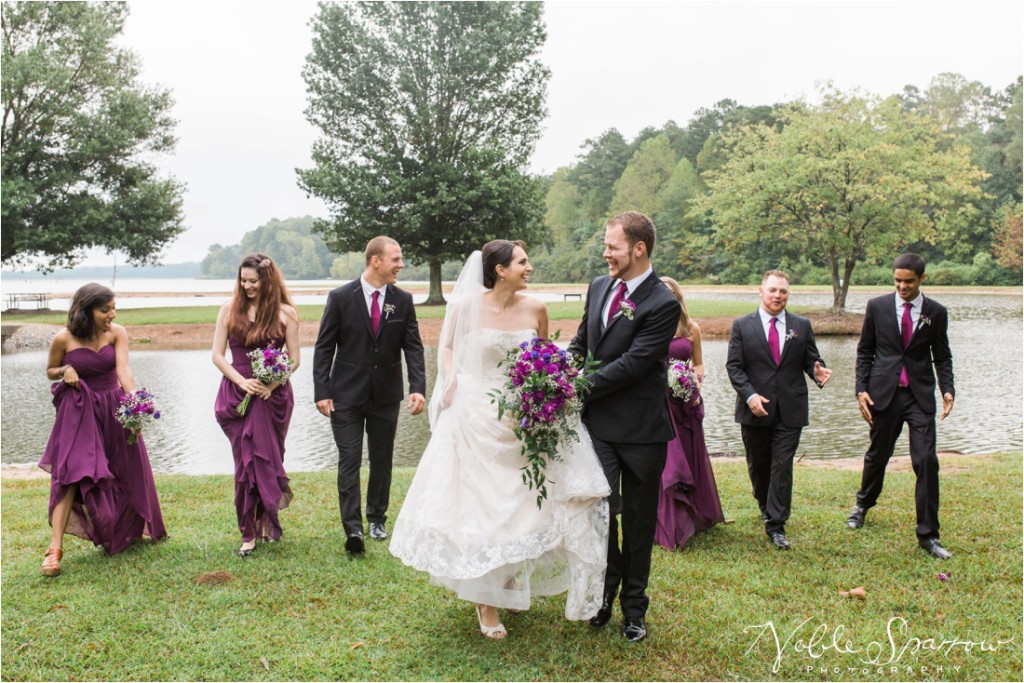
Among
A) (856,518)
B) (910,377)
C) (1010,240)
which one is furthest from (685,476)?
(1010,240)

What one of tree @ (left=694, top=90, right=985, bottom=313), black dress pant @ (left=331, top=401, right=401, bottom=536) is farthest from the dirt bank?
black dress pant @ (left=331, top=401, right=401, bottom=536)

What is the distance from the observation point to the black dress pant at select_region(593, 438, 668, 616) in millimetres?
4715

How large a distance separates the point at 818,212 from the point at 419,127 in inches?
770

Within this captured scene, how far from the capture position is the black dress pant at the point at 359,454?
6387mm

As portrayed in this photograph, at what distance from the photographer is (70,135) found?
38.6 m

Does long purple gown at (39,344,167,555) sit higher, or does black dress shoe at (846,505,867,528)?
long purple gown at (39,344,167,555)

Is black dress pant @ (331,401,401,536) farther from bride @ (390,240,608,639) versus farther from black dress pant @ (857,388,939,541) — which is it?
black dress pant @ (857,388,939,541)

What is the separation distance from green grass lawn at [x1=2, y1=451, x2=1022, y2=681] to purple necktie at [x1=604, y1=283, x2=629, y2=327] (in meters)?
1.92

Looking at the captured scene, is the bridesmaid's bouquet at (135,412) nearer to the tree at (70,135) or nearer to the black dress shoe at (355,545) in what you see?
the black dress shoe at (355,545)

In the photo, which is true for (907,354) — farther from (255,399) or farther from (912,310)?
(255,399)

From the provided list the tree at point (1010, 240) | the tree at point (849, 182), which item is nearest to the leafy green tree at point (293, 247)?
the tree at point (849, 182)

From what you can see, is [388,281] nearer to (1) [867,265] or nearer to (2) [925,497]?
(2) [925,497]

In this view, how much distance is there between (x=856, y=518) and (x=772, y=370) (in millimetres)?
1594

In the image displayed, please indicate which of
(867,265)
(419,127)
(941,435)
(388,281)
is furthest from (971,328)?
(867,265)
